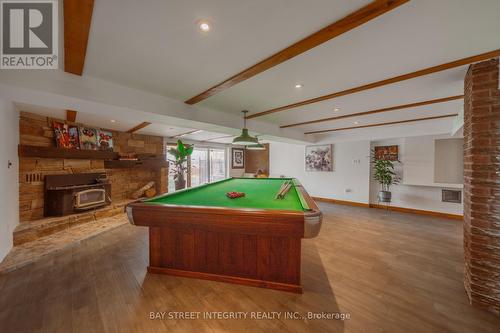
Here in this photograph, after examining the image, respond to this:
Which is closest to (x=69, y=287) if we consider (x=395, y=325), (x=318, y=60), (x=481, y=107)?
(x=395, y=325)

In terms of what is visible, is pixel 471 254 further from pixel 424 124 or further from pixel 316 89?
pixel 424 124

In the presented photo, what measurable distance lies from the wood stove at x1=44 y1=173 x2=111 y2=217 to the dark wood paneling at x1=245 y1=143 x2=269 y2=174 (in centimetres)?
567

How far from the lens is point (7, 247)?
106 inches

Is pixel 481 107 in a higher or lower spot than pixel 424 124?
lower

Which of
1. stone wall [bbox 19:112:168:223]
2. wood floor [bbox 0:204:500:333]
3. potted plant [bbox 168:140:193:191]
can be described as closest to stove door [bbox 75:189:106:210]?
stone wall [bbox 19:112:168:223]

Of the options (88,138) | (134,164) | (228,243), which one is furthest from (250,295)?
(88,138)

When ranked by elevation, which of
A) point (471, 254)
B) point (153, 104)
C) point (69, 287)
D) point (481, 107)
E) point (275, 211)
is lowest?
point (69, 287)

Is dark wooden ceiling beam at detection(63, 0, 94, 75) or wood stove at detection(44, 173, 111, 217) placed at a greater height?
dark wooden ceiling beam at detection(63, 0, 94, 75)

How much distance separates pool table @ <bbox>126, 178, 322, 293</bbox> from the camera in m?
1.70

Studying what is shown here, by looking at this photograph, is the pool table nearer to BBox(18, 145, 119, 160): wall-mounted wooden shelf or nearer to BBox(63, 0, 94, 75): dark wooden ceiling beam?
BBox(63, 0, 94, 75): dark wooden ceiling beam

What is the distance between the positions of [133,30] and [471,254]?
3567 millimetres

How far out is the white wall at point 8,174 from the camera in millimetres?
2508

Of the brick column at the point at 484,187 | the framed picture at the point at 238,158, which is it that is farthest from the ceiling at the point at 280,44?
the framed picture at the point at 238,158

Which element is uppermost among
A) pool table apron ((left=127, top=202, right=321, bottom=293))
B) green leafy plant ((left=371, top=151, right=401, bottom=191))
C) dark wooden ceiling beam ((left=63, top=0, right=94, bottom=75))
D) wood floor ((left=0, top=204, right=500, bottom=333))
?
dark wooden ceiling beam ((left=63, top=0, right=94, bottom=75))
